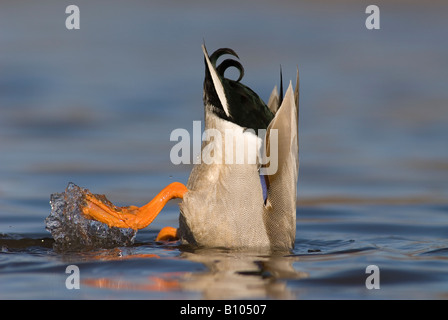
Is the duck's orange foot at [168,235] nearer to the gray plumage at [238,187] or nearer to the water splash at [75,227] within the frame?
the water splash at [75,227]

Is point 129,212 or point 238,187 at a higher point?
point 238,187

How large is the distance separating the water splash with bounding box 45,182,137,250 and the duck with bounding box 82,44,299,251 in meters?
0.11

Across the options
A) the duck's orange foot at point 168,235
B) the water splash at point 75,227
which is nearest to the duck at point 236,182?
the water splash at point 75,227

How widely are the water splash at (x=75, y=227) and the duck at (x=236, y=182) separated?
0.11m

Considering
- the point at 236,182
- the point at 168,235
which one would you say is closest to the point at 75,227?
the point at 168,235

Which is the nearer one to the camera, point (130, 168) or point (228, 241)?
point (228, 241)

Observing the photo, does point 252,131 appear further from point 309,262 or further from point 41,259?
point 41,259

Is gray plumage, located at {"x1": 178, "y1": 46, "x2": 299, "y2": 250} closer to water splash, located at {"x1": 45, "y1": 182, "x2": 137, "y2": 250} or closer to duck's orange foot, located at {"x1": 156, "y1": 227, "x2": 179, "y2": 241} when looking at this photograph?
duck's orange foot, located at {"x1": 156, "y1": 227, "x2": 179, "y2": 241}

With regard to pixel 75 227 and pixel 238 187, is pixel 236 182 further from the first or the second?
pixel 75 227

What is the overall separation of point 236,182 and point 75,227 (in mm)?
1257

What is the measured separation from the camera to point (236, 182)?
6031 mm

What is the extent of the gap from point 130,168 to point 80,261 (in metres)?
4.00

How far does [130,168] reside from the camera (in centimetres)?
954

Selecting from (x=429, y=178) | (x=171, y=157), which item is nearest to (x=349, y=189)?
(x=429, y=178)
